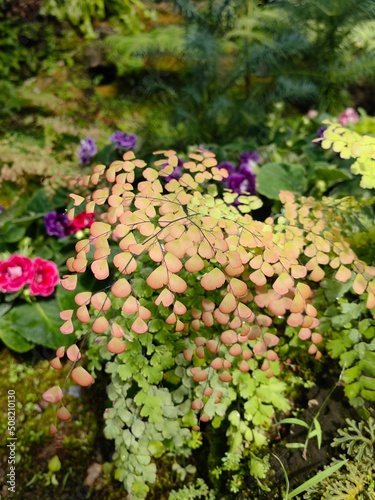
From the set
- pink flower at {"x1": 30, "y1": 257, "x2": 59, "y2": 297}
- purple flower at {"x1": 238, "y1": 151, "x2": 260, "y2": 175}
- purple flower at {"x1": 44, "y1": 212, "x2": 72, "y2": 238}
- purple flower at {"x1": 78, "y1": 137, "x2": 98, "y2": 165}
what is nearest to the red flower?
purple flower at {"x1": 44, "y1": 212, "x2": 72, "y2": 238}

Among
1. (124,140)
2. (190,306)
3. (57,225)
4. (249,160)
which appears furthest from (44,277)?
(249,160)

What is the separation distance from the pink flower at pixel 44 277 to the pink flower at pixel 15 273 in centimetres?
3

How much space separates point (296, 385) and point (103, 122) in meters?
2.70

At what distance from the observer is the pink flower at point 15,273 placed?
1.53m

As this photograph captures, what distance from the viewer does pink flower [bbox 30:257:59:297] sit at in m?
1.57

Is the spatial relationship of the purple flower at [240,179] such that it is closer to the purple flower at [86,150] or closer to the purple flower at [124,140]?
the purple flower at [124,140]

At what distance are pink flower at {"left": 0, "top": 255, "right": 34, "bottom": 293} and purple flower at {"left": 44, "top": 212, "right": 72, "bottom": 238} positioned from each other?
0.91 ft

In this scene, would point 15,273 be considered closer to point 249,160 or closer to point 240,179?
point 240,179

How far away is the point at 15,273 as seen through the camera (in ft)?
5.11

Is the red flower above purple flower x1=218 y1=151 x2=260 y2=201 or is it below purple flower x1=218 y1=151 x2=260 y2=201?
below

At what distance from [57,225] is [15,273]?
332 mm

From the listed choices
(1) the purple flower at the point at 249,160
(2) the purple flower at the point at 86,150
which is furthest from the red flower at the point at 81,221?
(1) the purple flower at the point at 249,160

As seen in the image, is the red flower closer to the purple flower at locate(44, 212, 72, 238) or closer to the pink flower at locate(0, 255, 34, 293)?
the purple flower at locate(44, 212, 72, 238)

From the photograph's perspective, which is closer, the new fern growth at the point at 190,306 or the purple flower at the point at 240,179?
the new fern growth at the point at 190,306
